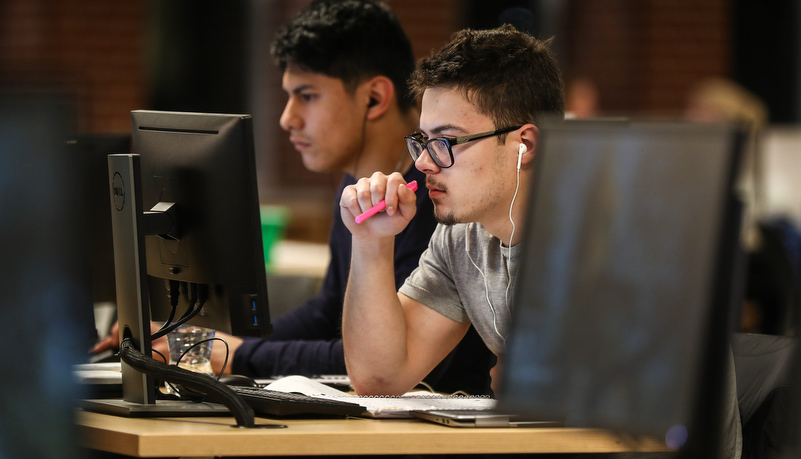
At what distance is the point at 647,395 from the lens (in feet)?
3.02

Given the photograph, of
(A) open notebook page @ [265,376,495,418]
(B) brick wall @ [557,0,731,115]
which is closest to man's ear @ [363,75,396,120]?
(A) open notebook page @ [265,376,495,418]

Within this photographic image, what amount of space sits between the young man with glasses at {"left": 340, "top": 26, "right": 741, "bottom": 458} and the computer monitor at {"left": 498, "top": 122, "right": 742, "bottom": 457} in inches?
26.8

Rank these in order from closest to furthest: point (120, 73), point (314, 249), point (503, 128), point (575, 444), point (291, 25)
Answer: point (575, 444)
point (503, 128)
point (291, 25)
point (314, 249)
point (120, 73)

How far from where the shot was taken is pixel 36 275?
91cm

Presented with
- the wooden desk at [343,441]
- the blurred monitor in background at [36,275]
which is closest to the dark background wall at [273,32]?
the wooden desk at [343,441]

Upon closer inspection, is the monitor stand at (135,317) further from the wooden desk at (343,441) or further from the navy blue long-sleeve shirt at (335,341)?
the navy blue long-sleeve shirt at (335,341)

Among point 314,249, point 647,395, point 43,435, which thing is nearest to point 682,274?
point 647,395

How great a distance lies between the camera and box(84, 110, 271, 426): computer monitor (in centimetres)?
145

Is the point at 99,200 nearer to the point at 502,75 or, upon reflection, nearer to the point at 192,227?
the point at 192,227

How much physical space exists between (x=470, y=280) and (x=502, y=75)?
0.38 meters

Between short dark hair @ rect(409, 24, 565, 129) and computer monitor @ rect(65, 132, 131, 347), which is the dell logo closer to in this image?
computer monitor @ rect(65, 132, 131, 347)

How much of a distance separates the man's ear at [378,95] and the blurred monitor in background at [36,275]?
5.03 feet

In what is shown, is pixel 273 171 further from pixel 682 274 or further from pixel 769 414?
pixel 682 274

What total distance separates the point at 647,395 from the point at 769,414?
721mm
